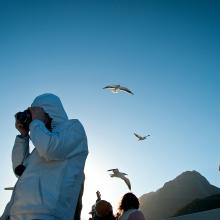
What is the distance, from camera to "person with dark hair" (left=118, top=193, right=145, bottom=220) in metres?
6.07

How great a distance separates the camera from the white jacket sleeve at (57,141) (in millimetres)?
3070

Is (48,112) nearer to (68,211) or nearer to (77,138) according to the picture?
(77,138)

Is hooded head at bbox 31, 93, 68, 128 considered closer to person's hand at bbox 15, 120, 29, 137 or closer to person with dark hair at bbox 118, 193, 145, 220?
person's hand at bbox 15, 120, 29, 137

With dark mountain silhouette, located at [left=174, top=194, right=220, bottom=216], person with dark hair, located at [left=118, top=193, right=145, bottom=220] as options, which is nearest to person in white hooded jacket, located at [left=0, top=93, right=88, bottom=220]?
person with dark hair, located at [left=118, top=193, right=145, bottom=220]

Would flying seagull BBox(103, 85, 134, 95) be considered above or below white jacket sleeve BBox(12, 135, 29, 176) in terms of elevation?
above

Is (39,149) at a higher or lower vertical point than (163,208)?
lower

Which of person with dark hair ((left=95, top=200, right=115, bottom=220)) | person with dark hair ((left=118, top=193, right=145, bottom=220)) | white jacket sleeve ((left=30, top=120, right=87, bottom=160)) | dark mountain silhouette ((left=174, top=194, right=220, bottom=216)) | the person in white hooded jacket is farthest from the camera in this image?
dark mountain silhouette ((left=174, top=194, right=220, bottom=216))

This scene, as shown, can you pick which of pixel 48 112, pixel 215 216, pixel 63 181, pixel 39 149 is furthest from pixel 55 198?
pixel 215 216

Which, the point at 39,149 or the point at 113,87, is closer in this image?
the point at 39,149

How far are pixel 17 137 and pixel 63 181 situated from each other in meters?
0.84

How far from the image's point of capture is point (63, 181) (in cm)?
306

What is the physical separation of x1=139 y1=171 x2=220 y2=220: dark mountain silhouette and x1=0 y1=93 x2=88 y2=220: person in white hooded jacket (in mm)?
133008

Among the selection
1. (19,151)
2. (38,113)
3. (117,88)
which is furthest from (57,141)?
(117,88)

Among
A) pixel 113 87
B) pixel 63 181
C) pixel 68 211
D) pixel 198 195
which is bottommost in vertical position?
pixel 68 211
